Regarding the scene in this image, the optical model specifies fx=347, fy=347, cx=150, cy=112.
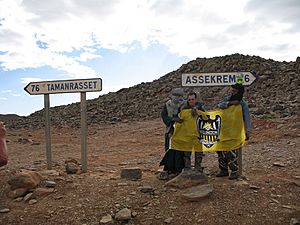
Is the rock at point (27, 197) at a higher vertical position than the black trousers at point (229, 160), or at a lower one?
lower

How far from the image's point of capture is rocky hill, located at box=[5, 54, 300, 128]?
64.8 feet

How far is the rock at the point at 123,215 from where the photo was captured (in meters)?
4.90

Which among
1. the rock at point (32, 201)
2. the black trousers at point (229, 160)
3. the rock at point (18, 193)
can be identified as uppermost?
the black trousers at point (229, 160)

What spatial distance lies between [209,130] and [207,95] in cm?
2045

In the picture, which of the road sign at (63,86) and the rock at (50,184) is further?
the road sign at (63,86)

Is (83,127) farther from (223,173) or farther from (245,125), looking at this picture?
(245,125)

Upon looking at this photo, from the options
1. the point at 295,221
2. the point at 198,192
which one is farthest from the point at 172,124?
the point at 295,221

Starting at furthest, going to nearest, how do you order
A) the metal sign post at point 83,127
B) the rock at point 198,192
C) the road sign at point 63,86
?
the metal sign post at point 83,127 < the road sign at point 63,86 < the rock at point 198,192

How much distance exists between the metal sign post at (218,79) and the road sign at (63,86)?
1915mm

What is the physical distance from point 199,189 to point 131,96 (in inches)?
1055

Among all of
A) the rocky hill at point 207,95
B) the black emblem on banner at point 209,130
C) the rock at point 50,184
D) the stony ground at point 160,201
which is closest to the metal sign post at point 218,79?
the black emblem on banner at point 209,130

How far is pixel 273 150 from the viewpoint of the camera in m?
9.22

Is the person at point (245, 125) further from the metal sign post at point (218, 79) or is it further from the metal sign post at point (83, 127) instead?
the metal sign post at point (83, 127)

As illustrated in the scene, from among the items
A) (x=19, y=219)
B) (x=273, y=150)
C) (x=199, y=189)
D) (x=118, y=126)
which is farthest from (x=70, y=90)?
(x=118, y=126)
